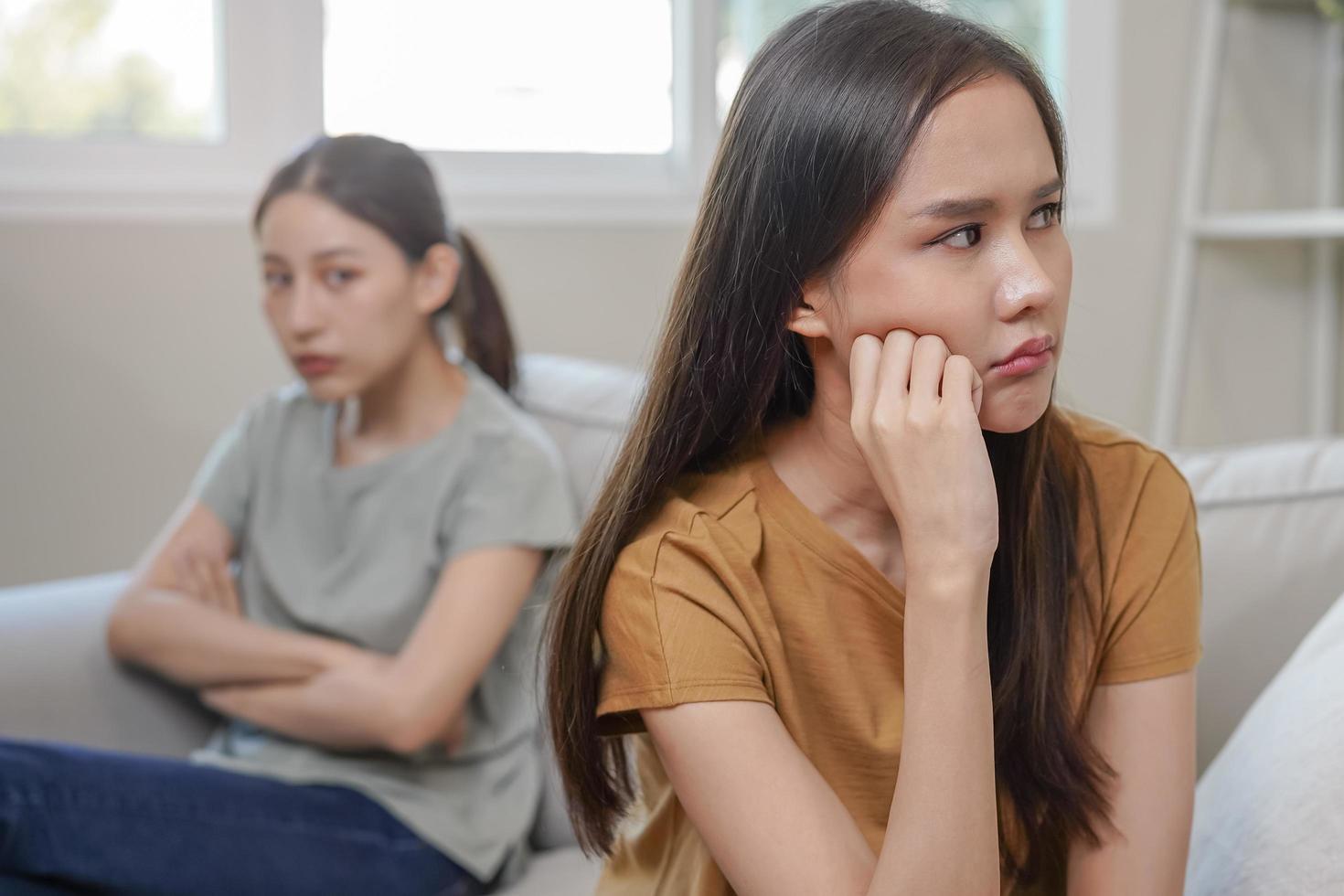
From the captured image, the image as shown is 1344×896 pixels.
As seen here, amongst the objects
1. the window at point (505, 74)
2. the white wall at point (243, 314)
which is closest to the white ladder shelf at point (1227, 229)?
the white wall at point (243, 314)

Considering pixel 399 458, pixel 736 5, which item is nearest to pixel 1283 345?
pixel 736 5

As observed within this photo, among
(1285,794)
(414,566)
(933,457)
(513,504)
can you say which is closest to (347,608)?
(414,566)

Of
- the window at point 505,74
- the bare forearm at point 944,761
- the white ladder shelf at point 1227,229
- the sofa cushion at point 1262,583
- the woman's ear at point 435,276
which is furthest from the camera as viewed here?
the white ladder shelf at point 1227,229

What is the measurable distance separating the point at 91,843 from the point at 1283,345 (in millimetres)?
2663

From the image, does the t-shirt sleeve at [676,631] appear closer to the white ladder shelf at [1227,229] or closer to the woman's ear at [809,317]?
the woman's ear at [809,317]

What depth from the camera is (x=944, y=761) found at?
0.83 metres

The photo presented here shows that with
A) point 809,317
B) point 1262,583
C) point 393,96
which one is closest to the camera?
point 809,317

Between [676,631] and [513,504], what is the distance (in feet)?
2.04

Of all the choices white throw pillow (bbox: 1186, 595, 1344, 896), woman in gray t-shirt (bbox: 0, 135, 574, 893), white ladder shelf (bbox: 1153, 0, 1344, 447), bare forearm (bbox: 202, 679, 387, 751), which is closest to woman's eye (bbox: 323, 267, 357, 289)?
woman in gray t-shirt (bbox: 0, 135, 574, 893)

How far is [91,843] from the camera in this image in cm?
131

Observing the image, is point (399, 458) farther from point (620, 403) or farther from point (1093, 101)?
point (1093, 101)

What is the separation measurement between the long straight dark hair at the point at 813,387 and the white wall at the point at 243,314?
108cm

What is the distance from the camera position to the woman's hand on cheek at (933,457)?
86cm

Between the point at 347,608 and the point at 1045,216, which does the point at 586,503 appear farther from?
the point at 1045,216
